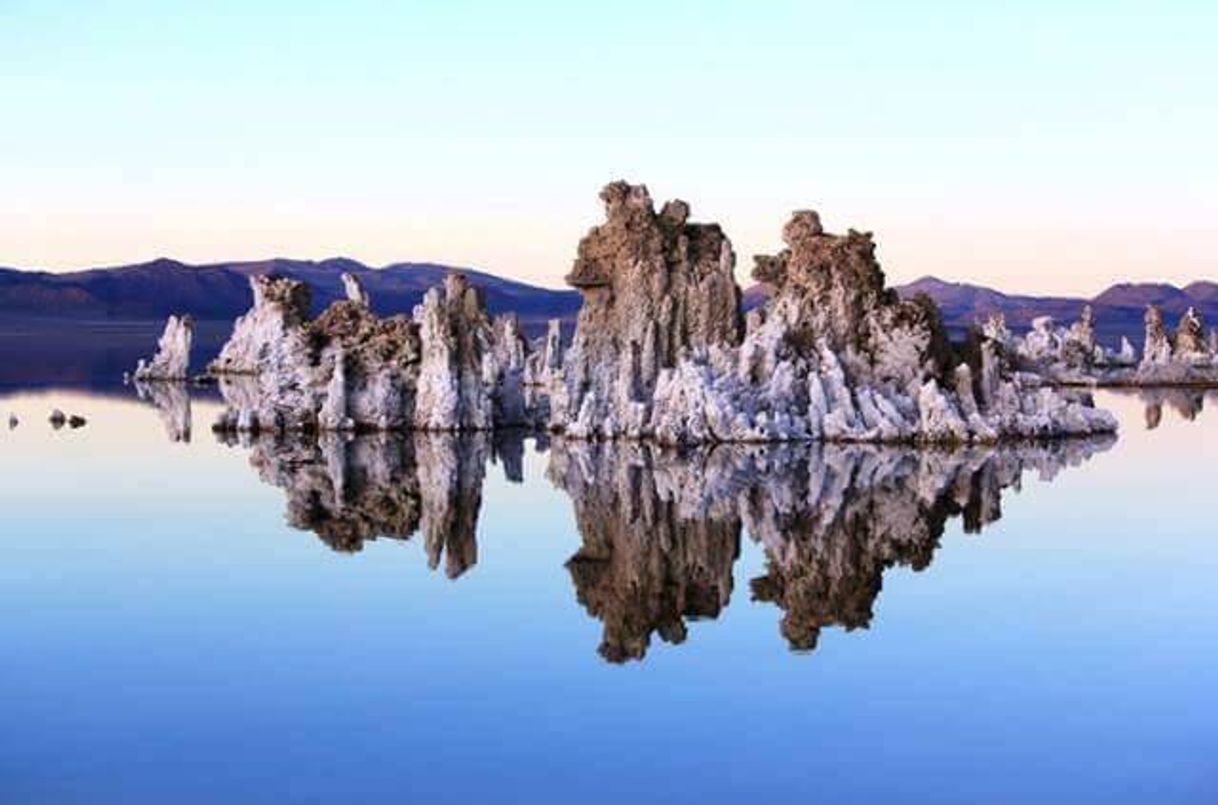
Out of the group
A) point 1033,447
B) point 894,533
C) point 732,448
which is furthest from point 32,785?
point 1033,447

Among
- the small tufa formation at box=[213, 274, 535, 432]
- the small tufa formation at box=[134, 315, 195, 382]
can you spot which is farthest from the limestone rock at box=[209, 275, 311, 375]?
the small tufa formation at box=[134, 315, 195, 382]

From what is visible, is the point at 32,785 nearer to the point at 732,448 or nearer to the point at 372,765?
the point at 372,765

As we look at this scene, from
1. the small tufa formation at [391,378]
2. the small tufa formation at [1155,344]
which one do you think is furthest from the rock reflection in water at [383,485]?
the small tufa formation at [1155,344]

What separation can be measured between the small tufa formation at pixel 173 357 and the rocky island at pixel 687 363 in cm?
2824

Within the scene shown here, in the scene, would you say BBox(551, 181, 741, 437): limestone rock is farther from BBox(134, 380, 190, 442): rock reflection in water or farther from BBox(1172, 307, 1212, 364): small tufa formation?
BBox(1172, 307, 1212, 364): small tufa formation

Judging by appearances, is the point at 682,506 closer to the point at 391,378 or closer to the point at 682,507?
the point at 682,507

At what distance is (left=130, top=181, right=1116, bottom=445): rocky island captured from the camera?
39.3 meters

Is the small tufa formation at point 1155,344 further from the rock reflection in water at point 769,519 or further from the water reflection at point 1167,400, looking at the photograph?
the rock reflection in water at point 769,519

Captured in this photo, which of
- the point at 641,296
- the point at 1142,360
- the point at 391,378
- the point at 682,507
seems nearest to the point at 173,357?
the point at 391,378

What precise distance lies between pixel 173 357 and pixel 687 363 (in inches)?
1583

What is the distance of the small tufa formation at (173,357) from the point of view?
72.1 metres

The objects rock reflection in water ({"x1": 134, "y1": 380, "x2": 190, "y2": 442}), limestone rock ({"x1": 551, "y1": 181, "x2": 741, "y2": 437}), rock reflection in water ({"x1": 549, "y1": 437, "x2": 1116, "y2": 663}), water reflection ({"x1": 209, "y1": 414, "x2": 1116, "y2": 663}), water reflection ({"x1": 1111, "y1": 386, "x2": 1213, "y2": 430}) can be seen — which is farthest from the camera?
water reflection ({"x1": 1111, "y1": 386, "x2": 1213, "y2": 430})

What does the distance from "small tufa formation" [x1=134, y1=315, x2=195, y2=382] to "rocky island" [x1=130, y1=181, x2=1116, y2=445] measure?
28.2 metres

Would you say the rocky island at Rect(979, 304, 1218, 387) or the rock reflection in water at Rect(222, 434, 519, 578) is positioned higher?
the rocky island at Rect(979, 304, 1218, 387)
